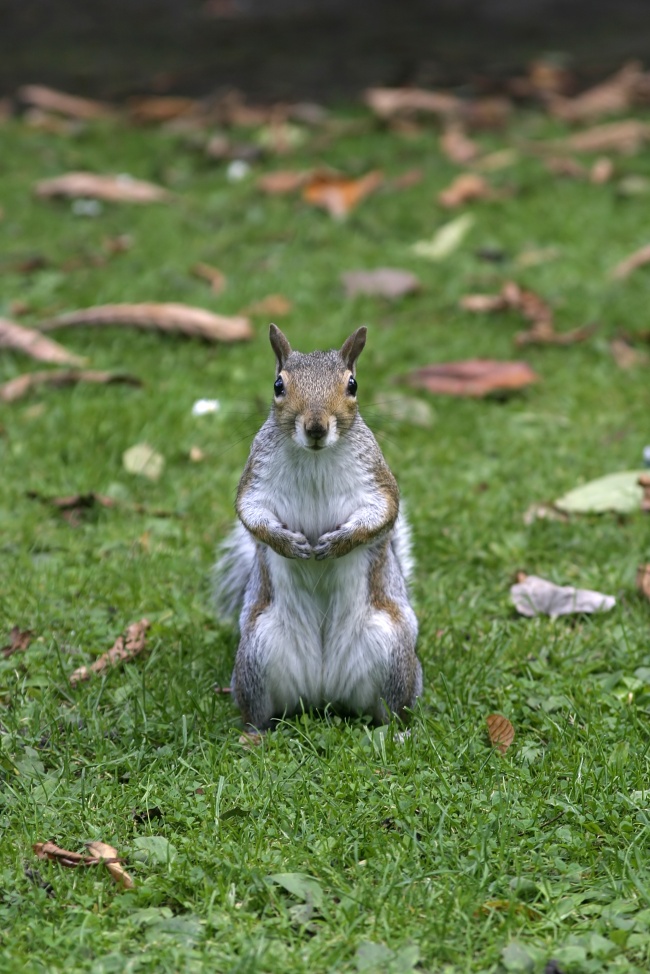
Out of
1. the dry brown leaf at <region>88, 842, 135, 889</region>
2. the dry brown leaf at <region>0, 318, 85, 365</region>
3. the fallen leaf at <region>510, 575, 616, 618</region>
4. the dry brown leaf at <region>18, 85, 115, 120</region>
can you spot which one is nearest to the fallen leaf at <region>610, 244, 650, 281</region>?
the dry brown leaf at <region>0, 318, 85, 365</region>

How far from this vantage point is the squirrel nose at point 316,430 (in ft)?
9.14

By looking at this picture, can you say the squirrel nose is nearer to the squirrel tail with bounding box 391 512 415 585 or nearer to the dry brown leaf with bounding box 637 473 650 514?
the squirrel tail with bounding box 391 512 415 585

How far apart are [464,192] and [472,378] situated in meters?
2.18

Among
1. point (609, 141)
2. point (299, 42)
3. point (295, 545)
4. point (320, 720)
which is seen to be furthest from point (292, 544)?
→ point (299, 42)

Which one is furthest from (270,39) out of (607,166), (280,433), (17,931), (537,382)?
(17,931)

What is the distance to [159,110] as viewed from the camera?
8422mm

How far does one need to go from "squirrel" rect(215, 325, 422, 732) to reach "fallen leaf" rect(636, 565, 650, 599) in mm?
875

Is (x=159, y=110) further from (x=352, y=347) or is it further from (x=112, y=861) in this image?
(x=112, y=861)

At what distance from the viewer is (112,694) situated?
10.5 ft

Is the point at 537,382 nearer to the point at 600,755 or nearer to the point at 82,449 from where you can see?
the point at 82,449

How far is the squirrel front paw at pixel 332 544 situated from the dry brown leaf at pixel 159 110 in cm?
613

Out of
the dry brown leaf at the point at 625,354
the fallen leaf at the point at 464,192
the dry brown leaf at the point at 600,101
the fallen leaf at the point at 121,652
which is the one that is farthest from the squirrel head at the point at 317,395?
the dry brown leaf at the point at 600,101

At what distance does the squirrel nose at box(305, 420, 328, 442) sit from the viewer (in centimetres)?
279

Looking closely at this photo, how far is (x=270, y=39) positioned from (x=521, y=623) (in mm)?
7243
